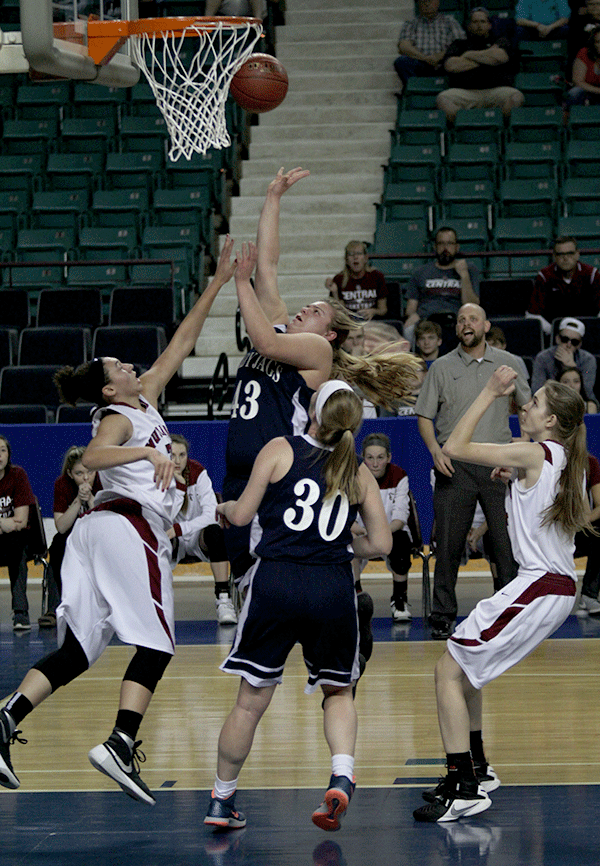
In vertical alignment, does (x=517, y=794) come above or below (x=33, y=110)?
below

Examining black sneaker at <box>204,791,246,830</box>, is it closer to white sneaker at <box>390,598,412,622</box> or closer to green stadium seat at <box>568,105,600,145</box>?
white sneaker at <box>390,598,412,622</box>

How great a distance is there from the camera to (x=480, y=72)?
46.8 feet

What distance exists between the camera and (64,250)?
13148 millimetres

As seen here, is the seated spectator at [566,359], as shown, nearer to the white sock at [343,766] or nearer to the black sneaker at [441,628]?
the black sneaker at [441,628]

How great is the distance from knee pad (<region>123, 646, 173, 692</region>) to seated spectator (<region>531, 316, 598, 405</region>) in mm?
5820

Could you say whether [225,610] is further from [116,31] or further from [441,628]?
[116,31]

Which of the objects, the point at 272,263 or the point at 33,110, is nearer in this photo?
the point at 272,263

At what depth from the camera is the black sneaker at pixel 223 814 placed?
13.3 feet

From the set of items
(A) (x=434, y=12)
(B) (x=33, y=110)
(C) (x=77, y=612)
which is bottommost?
(C) (x=77, y=612)

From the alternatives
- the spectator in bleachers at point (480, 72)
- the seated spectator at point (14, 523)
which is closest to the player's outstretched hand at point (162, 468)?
the seated spectator at point (14, 523)

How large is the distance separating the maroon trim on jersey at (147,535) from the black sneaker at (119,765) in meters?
Result: 0.48

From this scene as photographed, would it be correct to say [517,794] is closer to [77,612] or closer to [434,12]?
[77,612]

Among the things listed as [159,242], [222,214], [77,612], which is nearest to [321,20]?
[222,214]

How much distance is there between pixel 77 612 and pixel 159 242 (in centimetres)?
913
